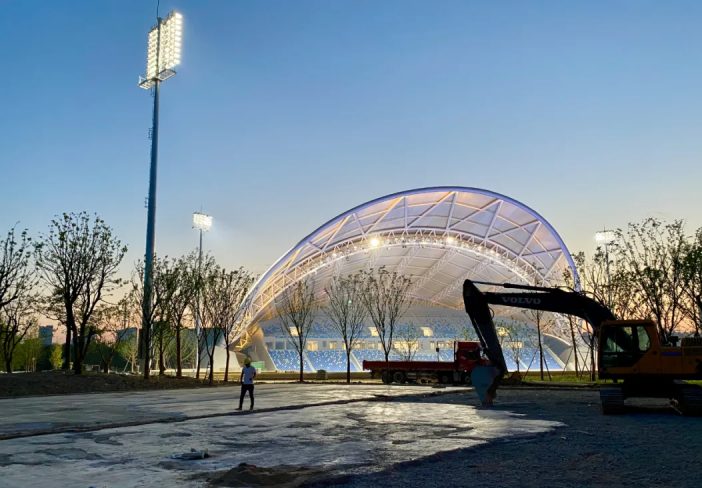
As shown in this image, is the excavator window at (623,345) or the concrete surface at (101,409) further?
the excavator window at (623,345)

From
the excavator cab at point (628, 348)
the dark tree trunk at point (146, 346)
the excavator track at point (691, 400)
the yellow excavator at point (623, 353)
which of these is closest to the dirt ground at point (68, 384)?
the dark tree trunk at point (146, 346)

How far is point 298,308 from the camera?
173ft

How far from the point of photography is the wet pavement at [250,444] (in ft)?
30.7

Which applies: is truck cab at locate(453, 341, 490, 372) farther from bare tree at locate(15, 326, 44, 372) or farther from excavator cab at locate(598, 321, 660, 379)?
bare tree at locate(15, 326, 44, 372)

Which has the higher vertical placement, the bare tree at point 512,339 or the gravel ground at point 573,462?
the bare tree at point 512,339

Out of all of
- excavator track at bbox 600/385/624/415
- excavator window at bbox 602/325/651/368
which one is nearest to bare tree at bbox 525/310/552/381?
excavator window at bbox 602/325/651/368

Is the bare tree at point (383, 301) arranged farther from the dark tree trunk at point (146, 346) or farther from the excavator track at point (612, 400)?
the excavator track at point (612, 400)

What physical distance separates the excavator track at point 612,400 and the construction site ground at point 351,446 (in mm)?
437

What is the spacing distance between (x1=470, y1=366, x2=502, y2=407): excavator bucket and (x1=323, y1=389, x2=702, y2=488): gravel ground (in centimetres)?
502

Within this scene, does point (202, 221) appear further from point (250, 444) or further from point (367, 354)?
point (250, 444)

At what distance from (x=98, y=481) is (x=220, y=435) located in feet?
17.1

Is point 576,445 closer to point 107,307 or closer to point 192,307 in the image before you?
point 192,307

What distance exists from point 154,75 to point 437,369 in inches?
1187

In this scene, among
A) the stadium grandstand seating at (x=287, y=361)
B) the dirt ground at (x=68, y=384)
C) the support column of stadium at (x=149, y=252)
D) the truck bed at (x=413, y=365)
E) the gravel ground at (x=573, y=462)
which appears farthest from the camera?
the stadium grandstand seating at (x=287, y=361)
